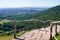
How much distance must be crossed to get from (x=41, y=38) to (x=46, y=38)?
0.82ft

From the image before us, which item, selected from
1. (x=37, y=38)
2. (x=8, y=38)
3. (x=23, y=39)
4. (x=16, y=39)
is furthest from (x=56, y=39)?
(x=8, y=38)

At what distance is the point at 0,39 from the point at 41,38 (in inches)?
93.4

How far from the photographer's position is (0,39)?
797 cm

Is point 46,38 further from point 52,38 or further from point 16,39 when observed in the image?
point 16,39

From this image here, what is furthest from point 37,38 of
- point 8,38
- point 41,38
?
point 8,38

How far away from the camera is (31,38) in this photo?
7.19m

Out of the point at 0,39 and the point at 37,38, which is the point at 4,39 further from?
the point at 37,38

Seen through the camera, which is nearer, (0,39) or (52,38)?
(52,38)

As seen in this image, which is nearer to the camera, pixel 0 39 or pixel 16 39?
pixel 16 39

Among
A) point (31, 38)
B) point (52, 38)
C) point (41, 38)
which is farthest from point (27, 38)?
point (52, 38)

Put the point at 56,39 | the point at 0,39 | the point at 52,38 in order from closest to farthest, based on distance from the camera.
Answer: the point at 56,39
the point at 52,38
the point at 0,39

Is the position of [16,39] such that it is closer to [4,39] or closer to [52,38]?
[4,39]

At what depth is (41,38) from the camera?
23.6ft

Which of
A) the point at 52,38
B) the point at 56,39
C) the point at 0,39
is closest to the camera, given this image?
the point at 56,39
